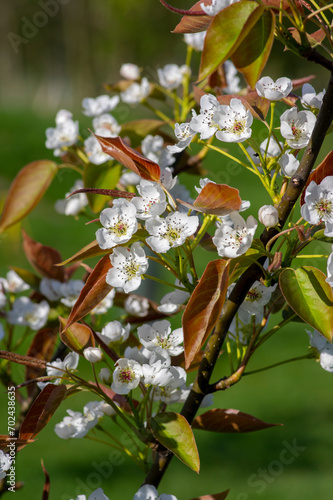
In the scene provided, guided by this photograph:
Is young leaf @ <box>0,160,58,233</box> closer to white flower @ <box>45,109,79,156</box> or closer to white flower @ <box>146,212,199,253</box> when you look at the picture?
white flower @ <box>45,109,79,156</box>

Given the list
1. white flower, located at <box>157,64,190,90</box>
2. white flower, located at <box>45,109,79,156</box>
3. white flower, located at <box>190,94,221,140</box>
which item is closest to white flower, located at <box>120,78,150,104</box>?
white flower, located at <box>157,64,190,90</box>

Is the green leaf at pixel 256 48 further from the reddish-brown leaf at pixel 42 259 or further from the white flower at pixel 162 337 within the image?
the reddish-brown leaf at pixel 42 259

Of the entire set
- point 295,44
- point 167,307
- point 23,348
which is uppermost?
point 295,44

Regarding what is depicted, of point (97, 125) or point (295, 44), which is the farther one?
point (97, 125)

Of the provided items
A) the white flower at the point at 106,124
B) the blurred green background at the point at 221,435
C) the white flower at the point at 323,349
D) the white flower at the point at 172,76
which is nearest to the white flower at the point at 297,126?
the white flower at the point at 323,349

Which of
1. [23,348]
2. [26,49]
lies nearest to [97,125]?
[23,348]

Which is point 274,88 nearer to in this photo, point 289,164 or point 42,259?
point 289,164

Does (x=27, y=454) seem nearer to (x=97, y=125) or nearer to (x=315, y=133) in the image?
(x=97, y=125)

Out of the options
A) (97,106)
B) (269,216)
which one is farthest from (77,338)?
(97,106)
